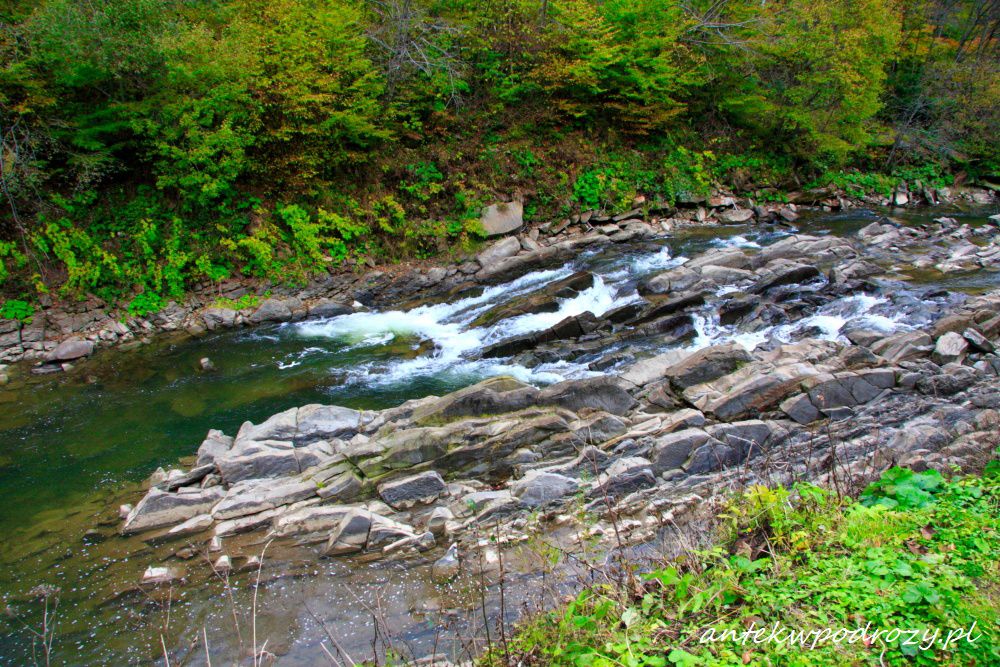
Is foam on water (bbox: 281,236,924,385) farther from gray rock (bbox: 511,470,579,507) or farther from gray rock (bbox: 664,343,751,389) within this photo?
gray rock (bbox: 511,470,579,507)

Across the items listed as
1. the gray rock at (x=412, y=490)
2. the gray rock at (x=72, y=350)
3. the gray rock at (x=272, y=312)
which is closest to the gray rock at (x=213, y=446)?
the gray rock at (x=412, y=490)

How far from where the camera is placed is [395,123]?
1625cm

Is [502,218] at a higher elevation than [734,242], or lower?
higher

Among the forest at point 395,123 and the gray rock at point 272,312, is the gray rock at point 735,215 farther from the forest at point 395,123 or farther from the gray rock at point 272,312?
the gray rock at point 272,312

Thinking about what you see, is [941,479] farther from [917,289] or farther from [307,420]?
[917,289]

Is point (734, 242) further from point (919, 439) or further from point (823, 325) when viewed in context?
point (919, 439)

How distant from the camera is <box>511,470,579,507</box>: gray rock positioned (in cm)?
679

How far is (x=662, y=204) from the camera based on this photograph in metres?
18.0

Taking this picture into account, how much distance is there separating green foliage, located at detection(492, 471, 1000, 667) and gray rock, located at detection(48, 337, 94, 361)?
1202 cm

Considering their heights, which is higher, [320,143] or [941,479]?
[320,143]

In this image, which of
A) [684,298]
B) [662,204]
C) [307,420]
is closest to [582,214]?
[662,204]

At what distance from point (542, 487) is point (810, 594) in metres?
3.72

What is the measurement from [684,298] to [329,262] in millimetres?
8875

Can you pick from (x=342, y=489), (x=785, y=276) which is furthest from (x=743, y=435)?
(x=785, y=276)
